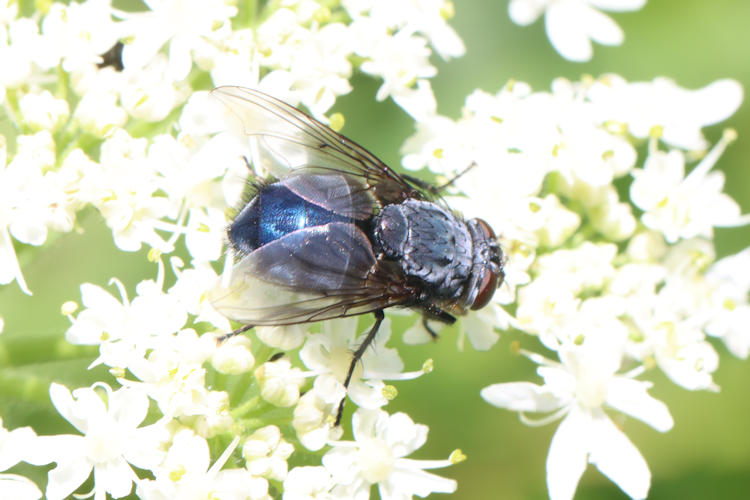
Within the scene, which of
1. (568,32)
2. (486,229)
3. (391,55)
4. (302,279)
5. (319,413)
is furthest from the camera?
(568,32)

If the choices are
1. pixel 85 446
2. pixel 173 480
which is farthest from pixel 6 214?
pixel 173 480

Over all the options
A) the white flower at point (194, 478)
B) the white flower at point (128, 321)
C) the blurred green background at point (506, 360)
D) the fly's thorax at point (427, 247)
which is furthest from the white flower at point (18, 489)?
the fly's thorax at point (427, 247)

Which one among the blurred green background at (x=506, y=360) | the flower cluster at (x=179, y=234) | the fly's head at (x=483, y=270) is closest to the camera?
the flower cluster at (x=179, y=234)

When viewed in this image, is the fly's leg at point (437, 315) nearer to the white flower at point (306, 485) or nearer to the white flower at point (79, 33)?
the white flower at point (306, 485)

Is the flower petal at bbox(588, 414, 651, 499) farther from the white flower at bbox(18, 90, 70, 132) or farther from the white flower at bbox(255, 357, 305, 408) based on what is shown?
the white flower at bbox(18, 90, 70, 132)

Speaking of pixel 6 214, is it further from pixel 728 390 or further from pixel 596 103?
pixel 728 390

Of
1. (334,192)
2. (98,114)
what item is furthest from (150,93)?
(334,192)

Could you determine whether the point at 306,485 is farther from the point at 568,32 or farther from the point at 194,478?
the point at 568,32
